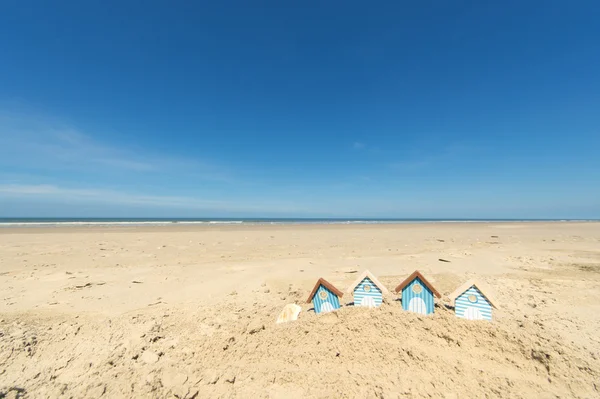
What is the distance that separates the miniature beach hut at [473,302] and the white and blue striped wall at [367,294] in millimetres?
833

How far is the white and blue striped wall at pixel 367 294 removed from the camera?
333 cm

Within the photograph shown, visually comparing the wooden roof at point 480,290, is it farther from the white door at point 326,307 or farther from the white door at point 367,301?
the white door at point 326,307

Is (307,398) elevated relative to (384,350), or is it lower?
lower

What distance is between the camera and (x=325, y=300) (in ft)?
11.2

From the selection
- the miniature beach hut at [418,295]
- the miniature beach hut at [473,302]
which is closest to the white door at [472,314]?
the miniature beach hut at [473,302]

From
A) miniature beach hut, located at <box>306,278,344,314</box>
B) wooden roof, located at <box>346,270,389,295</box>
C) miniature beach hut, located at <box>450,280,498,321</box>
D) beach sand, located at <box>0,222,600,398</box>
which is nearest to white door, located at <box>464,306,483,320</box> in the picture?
miniature beach hut, located at <box>450,280,498,321</box>

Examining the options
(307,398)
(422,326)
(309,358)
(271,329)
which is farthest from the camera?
(271,329)

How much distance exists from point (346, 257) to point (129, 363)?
Answer: 738cm

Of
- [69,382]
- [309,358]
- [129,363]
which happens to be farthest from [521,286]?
[69,382]

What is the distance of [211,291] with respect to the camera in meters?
5.23

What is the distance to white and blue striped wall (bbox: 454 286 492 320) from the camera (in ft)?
10.2

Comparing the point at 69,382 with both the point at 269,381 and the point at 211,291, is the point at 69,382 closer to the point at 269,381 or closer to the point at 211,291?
the point at 269,381

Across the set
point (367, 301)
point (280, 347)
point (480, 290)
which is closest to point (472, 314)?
point (480, 290)

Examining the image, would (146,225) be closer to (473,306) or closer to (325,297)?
(325,297)
